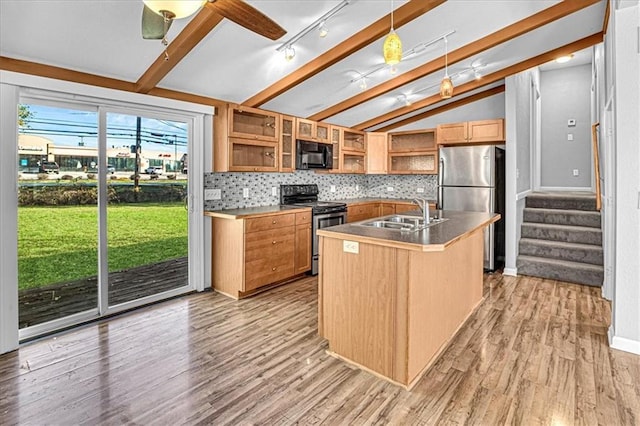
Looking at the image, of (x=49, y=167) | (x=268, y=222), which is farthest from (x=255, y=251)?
(x=49, y=167)

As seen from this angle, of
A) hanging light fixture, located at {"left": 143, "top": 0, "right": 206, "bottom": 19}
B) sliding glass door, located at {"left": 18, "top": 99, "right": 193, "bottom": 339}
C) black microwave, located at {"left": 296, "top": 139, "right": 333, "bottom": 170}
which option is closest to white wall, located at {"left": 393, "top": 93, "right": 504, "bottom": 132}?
black microwave, located at {"left": 296, "top": 139, "right": 333, "bottom": 170}

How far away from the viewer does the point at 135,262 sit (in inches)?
159

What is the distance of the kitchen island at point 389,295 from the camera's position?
7.45 feet

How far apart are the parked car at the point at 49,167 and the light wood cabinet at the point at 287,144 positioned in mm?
2421

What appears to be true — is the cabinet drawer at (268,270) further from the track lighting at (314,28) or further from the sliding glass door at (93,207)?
the track lighting at (314,28)

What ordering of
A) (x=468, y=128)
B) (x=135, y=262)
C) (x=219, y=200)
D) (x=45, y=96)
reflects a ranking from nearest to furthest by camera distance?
1. (x=45, y=96)
2. (x=135, y=262)
3. (x=219, y=200)
4. (x=468, y=128)

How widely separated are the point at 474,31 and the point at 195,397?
4.09 m

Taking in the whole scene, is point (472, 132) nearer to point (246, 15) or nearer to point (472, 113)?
point (472, 113)

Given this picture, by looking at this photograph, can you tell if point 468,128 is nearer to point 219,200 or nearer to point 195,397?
point 219,200

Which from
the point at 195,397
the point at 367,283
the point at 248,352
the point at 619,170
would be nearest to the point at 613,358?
the point at 619,170

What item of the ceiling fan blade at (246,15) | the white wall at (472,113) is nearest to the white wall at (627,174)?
the ceiling fan blade at (246,15)

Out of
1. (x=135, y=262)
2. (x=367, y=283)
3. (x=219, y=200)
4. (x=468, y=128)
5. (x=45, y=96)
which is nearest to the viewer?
(x=367, y=283)

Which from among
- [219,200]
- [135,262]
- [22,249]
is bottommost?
[135,262]

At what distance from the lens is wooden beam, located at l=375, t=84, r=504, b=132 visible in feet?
18.1
